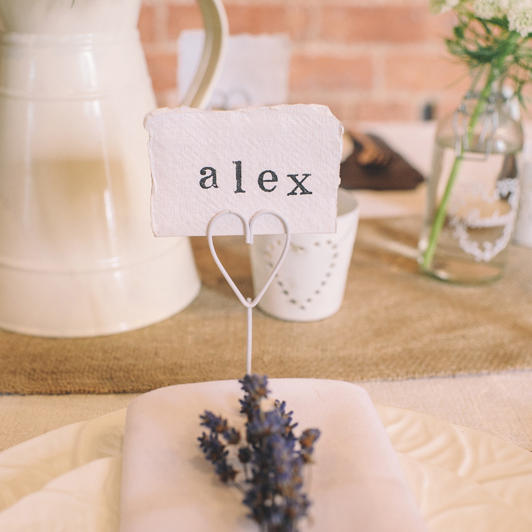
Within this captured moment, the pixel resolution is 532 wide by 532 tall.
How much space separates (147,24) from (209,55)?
0.79 metres

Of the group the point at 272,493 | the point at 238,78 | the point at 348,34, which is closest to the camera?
the point at 272,493

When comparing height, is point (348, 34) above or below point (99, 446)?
above

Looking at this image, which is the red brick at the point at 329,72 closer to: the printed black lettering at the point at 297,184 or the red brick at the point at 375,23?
the red brick at the point at 375,23

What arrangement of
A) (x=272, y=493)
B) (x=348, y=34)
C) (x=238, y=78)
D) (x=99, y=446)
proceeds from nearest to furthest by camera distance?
(x=272, y=493) → (x=99, y=446) → (x=238, y=78) → (x=348, y=34)

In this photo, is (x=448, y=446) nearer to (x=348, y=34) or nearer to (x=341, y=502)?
(x=341, y=502)

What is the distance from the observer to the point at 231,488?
29 cm

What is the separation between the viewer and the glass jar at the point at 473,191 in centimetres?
64

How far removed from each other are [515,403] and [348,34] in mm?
1050

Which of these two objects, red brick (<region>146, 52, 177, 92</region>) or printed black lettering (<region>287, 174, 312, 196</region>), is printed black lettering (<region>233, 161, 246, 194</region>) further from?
red brick (<region>146, 52, 177, 92</region>)

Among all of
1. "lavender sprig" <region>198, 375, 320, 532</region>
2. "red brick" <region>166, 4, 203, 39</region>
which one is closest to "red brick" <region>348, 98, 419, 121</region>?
"red brick" <region>166, 4, 203, 39</region>

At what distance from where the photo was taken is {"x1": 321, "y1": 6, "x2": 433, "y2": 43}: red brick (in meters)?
1.27

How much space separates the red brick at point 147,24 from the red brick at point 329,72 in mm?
332

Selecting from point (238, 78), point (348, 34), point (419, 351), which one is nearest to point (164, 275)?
point (419, 351)

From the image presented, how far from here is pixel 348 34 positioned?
1.29m
